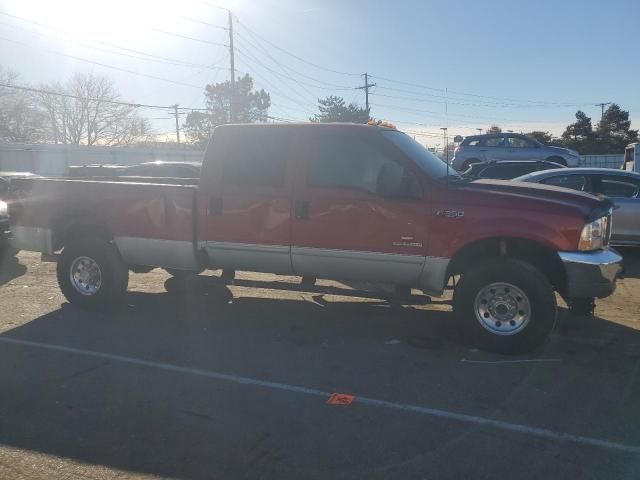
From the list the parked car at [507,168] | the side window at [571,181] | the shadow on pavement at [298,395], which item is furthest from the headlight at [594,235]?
the parked car at [507,168]

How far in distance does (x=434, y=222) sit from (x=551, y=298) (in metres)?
1.21

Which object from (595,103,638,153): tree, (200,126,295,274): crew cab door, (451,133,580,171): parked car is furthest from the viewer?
(595,103,638,153): tree

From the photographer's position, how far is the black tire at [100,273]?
21.0 feet

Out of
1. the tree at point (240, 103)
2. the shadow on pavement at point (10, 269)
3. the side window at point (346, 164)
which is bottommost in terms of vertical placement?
the shadow on pavement at point (10, 269)

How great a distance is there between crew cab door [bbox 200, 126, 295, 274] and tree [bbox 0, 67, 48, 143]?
188ft

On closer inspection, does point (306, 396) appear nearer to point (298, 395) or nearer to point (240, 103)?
point (298, 395)

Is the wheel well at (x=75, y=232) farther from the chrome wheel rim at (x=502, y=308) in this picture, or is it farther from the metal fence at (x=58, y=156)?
the metal fence at (x=58, y=156)

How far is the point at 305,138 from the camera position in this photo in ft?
18.5

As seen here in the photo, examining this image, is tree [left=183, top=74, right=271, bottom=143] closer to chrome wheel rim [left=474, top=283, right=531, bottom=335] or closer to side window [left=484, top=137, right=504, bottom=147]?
side window [left=484, top=137, right=504, bottom=147]

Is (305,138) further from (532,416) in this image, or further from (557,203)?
(532,416)

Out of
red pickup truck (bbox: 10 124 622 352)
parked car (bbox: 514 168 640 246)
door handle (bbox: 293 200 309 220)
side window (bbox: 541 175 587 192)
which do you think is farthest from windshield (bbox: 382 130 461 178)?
side window (bbox: 541 175 587 192)

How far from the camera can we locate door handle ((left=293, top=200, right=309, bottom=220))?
5543mm

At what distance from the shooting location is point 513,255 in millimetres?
5180

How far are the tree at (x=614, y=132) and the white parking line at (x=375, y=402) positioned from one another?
4730 cm
